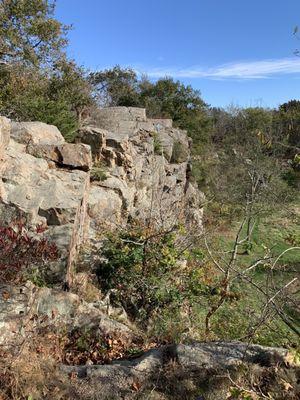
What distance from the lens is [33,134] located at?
783cm

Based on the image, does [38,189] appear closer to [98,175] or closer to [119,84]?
[98,175]

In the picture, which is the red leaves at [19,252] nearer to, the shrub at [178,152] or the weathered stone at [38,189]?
the weathered stone at [38,189]

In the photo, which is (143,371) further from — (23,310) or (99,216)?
(99,216)

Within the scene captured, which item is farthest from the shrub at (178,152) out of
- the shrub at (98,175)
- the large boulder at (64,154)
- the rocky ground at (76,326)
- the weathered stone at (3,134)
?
the weathered stone at (3,134)

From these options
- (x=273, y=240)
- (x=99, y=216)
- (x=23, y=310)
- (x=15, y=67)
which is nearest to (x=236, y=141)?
(x=273, y=240)

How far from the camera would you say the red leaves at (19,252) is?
16.0ft

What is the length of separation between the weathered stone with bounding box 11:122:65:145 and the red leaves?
8.71ft

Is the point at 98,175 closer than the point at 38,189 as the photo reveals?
No

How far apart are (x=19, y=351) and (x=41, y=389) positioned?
0.51m

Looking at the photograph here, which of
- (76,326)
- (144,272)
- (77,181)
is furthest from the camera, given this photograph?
(77,181)

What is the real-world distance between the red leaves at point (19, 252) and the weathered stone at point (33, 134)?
2654mm

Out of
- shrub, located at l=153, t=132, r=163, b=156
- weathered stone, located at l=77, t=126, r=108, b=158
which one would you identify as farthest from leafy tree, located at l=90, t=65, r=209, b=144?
weathered stone, located at l=77, t=126, r=108, b=158

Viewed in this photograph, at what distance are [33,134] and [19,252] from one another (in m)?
3.41

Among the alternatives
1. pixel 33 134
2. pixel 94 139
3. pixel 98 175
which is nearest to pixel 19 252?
pixel 33 134
